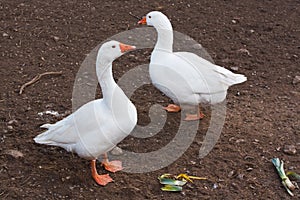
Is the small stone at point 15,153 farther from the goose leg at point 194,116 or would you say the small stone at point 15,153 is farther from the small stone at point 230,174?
the small stone at point 230,174

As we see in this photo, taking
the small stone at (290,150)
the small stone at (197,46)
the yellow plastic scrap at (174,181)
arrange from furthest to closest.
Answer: the small stone at (197,46) < the small stone at (290,150) < the yellow plastic scrap at (174,181)

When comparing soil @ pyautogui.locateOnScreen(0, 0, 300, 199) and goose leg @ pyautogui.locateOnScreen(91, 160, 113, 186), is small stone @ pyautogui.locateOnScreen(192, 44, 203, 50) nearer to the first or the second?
soil @ pyautogui.locateOnScreen(0, 0, 300, 199)

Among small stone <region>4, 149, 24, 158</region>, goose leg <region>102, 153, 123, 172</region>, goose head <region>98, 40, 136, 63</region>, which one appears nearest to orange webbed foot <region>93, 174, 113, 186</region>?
goose leg <region>102, 153, 123, 172</region>

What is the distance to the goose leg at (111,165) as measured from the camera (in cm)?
405

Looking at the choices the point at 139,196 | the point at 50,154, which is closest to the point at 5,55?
the point at 50,154

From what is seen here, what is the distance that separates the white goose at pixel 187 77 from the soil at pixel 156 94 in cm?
34

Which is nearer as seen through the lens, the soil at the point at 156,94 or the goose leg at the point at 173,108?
the soil at the point at 156,94

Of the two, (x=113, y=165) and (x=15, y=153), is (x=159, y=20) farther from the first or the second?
(x=15, y=153)

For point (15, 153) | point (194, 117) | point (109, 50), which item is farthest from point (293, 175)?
point (15, 153)

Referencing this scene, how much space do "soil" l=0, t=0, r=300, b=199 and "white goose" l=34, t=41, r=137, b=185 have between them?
312mm

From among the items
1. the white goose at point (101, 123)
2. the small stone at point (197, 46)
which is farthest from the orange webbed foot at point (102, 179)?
the small stone at point (197, 46)

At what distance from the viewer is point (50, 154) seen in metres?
4.17

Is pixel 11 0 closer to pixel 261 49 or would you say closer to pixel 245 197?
pixel 261 49

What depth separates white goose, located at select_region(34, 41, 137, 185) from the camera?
3.68 meters
